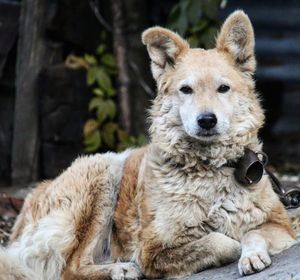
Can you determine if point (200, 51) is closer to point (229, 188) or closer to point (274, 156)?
point (229, 188)

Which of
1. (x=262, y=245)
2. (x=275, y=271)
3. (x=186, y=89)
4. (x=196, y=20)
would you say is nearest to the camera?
(x=275, y=271)

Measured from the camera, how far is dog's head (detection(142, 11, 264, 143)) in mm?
5285

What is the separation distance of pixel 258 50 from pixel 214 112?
18.4 ft

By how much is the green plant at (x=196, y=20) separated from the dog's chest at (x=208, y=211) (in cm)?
340

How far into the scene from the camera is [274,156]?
10469 millimetres

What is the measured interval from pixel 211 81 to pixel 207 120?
1.03 ft

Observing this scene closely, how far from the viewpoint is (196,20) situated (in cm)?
857

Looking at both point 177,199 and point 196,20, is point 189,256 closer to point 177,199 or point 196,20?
point 177,199

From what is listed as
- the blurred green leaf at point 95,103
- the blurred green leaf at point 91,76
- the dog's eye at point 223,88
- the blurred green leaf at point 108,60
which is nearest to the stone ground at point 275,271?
the dog's eye at point 223,88

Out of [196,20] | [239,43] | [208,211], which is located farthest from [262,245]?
[196,20]

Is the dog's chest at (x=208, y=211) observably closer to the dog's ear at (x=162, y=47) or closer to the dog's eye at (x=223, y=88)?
the dog's eye at (x=223, y=88)

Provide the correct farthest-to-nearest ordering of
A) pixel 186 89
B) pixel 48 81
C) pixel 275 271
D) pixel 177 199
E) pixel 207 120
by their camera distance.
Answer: pixel 48 81 < pixel 186 89 < pixel 177 199 < pixel 207 120 < pixel 275 271

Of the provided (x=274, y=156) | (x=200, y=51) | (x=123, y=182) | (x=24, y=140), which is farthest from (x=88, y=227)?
(x=274, y=156)

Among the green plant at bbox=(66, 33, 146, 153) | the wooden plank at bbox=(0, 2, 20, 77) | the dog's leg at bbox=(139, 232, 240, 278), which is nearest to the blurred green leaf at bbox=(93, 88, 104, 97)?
the green plant at bbox=(66, 33, 146, 153)
